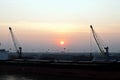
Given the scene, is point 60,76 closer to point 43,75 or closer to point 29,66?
point 43,75

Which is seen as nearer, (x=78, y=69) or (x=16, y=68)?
(x=78, y=69)

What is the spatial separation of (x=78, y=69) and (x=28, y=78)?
7180mm

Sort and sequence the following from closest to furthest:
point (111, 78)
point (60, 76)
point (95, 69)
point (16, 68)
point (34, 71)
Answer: point (111, 78)
point (95, 69)
point (60, 76)
point (34, 71)
point (16, 68)

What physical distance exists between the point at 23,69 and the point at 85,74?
539 inches

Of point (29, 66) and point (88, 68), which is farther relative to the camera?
point (29, 66)

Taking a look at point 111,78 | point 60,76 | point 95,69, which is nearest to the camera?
point 111,78

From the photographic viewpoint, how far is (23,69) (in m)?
57.2

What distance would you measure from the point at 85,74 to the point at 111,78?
537 cm

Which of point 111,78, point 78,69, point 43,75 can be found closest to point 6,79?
point 43,75

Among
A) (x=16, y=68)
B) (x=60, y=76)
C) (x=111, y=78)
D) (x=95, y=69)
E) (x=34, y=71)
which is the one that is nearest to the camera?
(x=111, y=78)

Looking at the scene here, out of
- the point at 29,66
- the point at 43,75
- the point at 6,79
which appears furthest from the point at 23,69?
the point at 6,79

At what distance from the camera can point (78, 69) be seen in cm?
4903

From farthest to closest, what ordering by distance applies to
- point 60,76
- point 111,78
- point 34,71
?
1. point 34,71
2. point 60,76
3. point 111,78

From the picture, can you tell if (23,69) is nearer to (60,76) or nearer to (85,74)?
(60,76)
